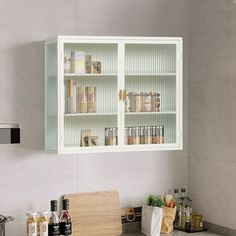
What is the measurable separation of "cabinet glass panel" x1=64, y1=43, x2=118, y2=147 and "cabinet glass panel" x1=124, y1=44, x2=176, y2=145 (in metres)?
0.10

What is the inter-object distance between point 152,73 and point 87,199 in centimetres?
95

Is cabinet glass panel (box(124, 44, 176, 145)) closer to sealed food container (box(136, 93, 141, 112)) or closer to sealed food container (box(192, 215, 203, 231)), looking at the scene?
sealed food container (box(136, 93, 141, 112))

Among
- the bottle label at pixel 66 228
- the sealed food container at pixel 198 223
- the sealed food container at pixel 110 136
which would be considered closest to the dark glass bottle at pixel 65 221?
the bottle label at pixel 66 228

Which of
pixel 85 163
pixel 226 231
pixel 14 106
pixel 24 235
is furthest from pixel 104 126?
pixel 226 231

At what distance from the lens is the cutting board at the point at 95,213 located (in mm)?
4051

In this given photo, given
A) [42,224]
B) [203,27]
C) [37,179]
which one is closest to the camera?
[42,224]

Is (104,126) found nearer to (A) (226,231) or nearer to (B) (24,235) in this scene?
(B) (24,235)

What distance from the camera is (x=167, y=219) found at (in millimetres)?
4230

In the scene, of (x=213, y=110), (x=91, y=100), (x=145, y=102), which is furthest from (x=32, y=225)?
(x=213, y=110)

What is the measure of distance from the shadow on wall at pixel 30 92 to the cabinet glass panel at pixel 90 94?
21cm

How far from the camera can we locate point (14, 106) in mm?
3852

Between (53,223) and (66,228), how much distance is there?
0.09m

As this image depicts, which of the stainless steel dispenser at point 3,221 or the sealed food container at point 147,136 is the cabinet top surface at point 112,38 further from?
the stainless steel dispenser at point 3,221

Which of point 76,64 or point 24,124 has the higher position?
point 76,64
